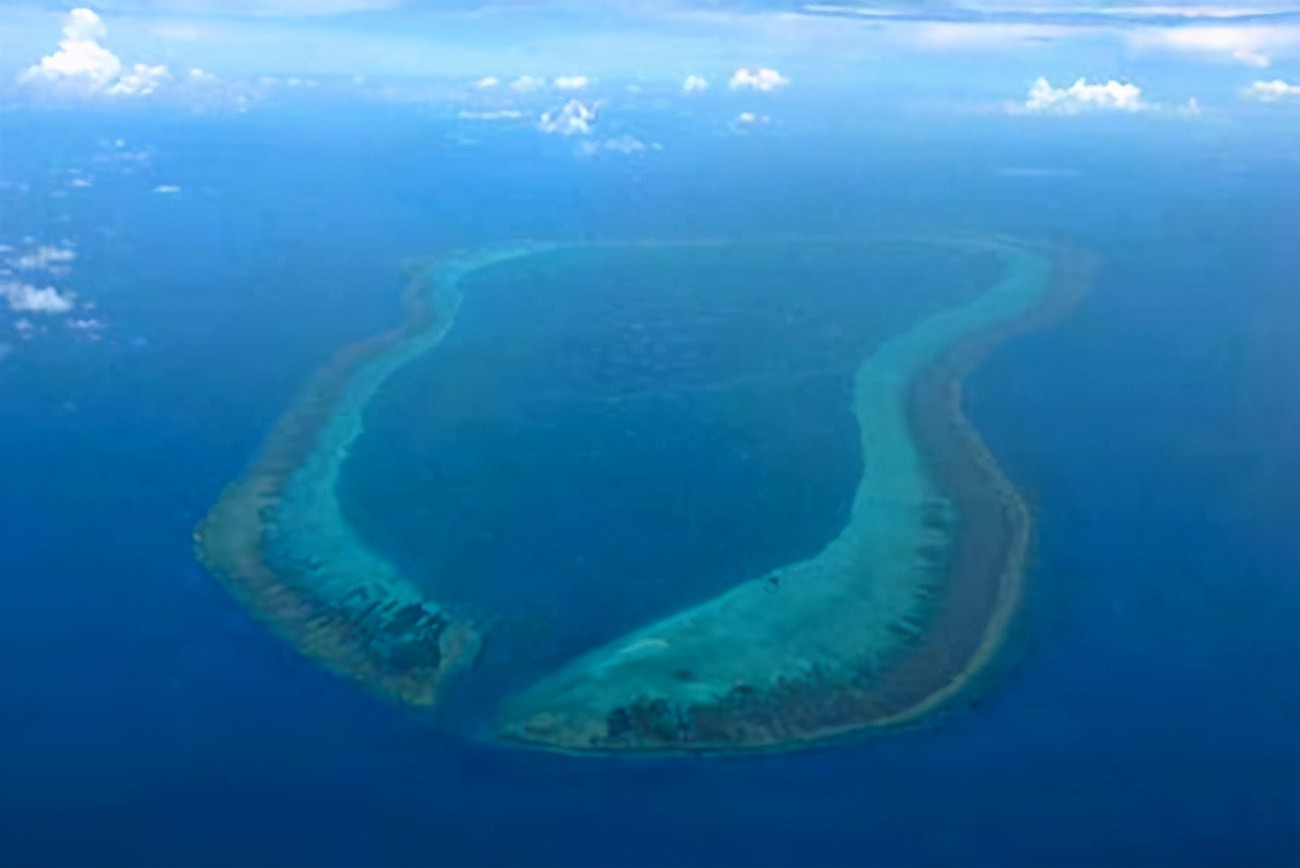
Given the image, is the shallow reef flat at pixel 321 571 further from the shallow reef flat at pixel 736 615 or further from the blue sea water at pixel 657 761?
the blue sea water at pixel 657 761

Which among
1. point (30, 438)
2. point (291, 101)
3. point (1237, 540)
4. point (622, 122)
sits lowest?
point (1237, 540)

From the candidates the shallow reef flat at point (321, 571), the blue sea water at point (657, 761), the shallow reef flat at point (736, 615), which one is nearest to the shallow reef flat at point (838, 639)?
the shallow reef flat at point (736, 615)

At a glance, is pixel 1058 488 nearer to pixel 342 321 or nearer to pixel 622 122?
pixel 342 321

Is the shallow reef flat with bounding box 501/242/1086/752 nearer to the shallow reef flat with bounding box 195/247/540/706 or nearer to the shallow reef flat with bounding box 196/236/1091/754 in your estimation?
the shallow reef flat with bounding box 196/236/1091/754

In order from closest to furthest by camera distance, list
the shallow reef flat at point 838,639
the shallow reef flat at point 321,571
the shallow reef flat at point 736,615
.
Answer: the shallow reef flat at point 838,639, the shallow reef flat at point 736,615, the shallow reef flat at point 321,571

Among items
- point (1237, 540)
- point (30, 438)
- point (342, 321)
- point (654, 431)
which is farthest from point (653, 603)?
point (342, 321)

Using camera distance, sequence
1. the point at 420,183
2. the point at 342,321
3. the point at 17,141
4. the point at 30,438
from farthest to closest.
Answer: the point at 17,141 → the point at 420,183 → the point at 342,321 → the point at 30,438

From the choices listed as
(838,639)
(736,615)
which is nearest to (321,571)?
(736,615)

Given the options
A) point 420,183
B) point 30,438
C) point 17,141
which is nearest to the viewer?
point 30,438
